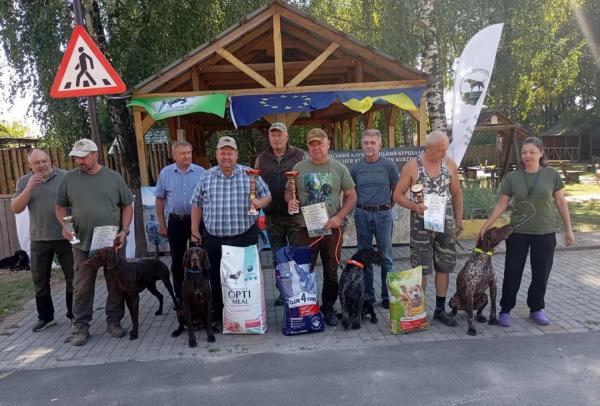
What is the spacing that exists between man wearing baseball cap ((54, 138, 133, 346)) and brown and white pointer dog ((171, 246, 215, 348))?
0.78m

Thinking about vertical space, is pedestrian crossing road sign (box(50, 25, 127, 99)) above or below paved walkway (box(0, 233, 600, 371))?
above

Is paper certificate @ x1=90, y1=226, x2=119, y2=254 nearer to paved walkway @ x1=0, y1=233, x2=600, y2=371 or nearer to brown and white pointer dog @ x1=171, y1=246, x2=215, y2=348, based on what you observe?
brown and white pointer dog @ x1=171, y1=246, x2=215, y2=348

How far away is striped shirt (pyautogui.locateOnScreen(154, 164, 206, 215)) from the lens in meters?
4.64

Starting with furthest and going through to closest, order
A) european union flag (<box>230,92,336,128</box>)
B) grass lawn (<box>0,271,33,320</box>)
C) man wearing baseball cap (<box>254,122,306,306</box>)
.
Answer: european union flag (<box>230,92,336,128</box>)
grass lawn (<box>0,271,33,320</box>)
man wearing baseball cap (<box>254,122,306,306</box>)

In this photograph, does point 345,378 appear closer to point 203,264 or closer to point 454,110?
point 203,264

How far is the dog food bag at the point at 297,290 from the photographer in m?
4.15

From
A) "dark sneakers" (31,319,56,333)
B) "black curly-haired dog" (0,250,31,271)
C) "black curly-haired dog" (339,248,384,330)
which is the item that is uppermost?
"black curly-haired dog" (339,248,384,330)

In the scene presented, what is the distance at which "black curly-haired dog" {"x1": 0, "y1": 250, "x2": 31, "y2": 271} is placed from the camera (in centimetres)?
740

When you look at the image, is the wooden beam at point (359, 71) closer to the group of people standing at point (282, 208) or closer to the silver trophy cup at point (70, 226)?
the group of people standing at point (282, 208)

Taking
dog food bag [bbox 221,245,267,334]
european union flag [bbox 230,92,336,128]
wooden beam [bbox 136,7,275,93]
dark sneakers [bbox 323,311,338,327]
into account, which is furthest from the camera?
european union flag [bbox 230,92,336,128]

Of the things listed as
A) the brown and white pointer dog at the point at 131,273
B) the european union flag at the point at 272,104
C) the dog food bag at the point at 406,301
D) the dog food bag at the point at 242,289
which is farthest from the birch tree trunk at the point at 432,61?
the brown and white pointer dog at the point at 131,273

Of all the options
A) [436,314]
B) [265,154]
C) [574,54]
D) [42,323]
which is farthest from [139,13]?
[574,54]

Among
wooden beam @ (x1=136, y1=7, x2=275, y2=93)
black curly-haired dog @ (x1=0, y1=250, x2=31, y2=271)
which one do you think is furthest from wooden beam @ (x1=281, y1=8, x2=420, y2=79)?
black curly-haired dog @ (x1=0, y1=250, x2=31, y2=271)

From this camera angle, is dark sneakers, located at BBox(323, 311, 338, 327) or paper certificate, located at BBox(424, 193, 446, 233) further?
dark sneakers, located at BBox(323, 311, 338, 327)
